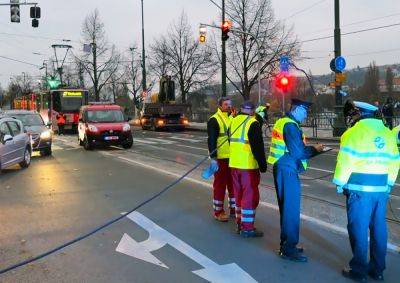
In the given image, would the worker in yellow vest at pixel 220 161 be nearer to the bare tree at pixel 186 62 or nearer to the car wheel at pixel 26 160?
the car wheel at pixel 26 160

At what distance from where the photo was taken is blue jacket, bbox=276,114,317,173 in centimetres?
575

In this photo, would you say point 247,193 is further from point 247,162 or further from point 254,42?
point 254,42

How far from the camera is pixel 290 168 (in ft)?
19.1

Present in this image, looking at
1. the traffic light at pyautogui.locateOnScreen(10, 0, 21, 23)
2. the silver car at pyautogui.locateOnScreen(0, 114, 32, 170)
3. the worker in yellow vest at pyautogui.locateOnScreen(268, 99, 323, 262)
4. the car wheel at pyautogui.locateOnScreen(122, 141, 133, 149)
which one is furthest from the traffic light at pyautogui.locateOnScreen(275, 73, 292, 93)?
the worker in yellow vest at pyautogui.locateOnScreen(268, 99, 323, 262)

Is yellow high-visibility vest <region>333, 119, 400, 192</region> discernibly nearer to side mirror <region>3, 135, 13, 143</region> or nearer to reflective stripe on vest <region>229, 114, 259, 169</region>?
reflective stripe on vest <region>229, 114, 259, 169</region>

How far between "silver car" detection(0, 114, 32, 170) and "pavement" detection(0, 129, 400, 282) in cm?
123

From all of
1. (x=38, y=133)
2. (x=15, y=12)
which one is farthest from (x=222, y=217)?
(x=15, y=12)

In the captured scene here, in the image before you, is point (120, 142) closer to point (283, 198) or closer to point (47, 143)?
point (47, 143)

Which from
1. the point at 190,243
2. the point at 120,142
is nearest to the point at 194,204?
the point at 190,243

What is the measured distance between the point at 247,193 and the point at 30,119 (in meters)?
14.9

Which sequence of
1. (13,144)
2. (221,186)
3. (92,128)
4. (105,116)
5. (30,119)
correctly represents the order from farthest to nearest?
(105,116) < (92,128) < (30,119) < (13,144) < (221,186)

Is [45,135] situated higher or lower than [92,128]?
lower

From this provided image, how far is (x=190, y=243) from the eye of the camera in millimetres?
6586

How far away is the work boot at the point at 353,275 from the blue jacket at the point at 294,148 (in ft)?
3.85
